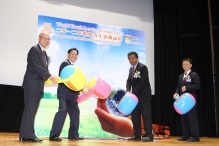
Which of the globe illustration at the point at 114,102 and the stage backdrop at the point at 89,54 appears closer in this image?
the stage backdrop at the point at 89,54

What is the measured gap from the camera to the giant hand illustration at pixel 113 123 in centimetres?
467

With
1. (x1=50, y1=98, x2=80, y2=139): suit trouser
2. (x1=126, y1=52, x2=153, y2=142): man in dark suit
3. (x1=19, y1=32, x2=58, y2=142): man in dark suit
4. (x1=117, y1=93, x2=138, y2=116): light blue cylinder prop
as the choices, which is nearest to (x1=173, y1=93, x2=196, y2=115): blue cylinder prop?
(x1=126, y1=52, x2=153, y2=142): man in dark suit

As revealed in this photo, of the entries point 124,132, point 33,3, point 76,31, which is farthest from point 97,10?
point 124,132

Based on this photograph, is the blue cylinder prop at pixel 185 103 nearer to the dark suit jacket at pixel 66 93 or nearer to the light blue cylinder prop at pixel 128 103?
the light blue cylinder prop at pixel 128 103

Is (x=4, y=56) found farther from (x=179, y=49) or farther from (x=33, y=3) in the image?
(x=179, y=49)

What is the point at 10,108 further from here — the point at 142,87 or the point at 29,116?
the point at 142,87

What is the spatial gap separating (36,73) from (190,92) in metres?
2.41

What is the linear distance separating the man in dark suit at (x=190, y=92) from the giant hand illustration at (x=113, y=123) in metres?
1.01

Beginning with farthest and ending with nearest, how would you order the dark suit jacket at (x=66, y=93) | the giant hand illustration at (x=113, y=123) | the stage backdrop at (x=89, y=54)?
the stage backdrop at (x=89, y=54)
the giant hand illustration at (x=113, y=123)
the dark suit jacket at (x=66, y=93)

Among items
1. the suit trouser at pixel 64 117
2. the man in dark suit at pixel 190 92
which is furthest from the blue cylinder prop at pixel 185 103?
the suit trouser at pixel 64 117

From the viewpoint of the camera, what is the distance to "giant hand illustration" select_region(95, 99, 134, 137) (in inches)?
184

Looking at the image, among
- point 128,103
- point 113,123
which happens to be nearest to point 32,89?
point 128,103

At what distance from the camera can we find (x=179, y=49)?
630cm

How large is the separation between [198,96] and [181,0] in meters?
2.36
